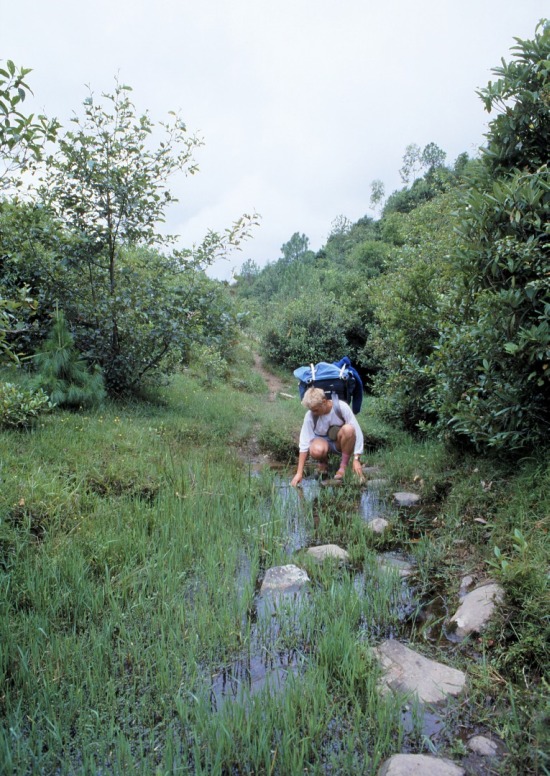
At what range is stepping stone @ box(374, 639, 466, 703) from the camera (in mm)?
2322

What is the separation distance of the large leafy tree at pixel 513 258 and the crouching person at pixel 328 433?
168 centimetres

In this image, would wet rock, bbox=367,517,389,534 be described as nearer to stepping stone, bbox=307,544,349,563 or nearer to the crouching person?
stepping stone, bbox=307,544,349,563

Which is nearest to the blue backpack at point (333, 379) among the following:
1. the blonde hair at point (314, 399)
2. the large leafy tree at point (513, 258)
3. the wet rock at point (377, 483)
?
the blonde hair at point (314, 399)

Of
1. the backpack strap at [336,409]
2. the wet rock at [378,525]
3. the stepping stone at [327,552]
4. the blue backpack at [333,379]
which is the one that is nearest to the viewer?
the stepping stone at [327,552]

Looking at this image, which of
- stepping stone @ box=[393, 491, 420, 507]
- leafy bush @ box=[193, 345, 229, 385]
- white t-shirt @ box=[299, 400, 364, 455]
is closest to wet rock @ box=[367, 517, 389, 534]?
stepping stone @ box=[393, 491, 420, 507]

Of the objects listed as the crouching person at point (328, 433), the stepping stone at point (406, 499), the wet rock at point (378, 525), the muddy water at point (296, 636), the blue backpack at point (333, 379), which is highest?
the blue backpack at point (333, 379)

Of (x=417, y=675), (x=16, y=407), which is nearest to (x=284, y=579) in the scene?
(x=417, y=675)

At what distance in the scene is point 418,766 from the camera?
73.4 inches

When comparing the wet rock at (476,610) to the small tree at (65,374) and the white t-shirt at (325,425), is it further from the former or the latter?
the small tree at (65,374)

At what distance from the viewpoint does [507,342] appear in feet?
12.4

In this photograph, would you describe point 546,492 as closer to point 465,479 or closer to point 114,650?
point 465,479

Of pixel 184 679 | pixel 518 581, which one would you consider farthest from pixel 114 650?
pixel 518 581

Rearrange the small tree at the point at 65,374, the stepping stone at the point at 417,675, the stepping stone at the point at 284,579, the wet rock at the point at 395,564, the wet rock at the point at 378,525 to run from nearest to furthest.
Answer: the stepping stone at the point at 417,675, the stepping stone at the point at 284,579, the wet rock at the point at 395,564, the wet rock at the point at 378,525, the small tree at the point at 65,374

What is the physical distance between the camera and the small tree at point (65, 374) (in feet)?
20.9
